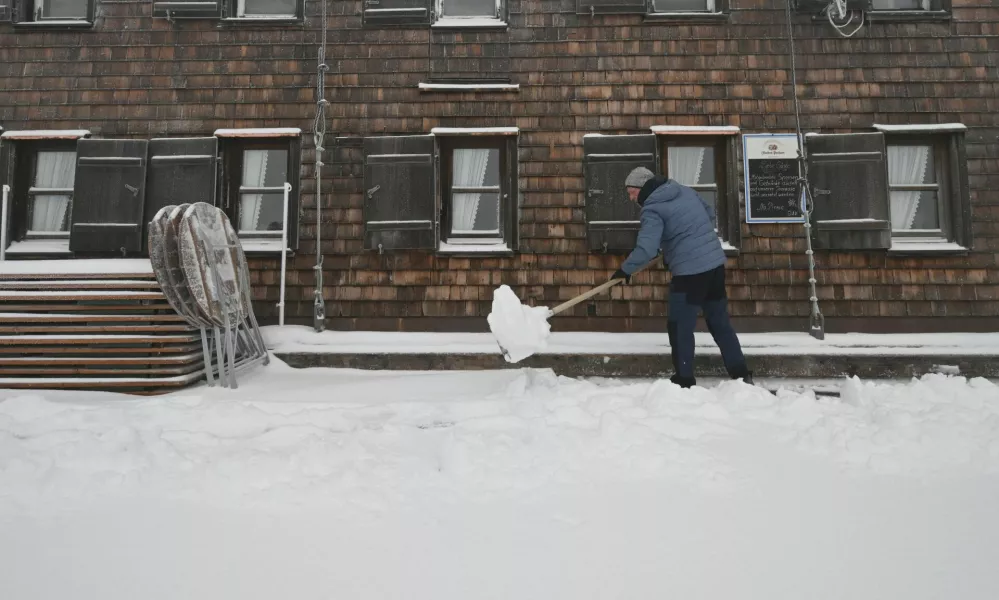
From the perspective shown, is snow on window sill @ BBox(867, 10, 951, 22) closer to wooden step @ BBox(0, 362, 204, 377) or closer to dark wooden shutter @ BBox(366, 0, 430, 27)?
dark wooden shutter @ BBox(366, 0, 430, 27)

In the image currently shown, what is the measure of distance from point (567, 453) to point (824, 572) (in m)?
1.07

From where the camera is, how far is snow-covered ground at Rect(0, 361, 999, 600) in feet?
5.15

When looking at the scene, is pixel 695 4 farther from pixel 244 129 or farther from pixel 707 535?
pixel 707 535

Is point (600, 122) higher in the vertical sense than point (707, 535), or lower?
higher

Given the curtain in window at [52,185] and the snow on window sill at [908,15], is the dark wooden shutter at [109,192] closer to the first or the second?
the curtain in window at [52,185]

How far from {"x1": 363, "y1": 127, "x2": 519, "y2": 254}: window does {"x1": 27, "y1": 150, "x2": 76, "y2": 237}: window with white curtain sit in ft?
11.3

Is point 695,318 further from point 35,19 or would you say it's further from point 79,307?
point 35,19

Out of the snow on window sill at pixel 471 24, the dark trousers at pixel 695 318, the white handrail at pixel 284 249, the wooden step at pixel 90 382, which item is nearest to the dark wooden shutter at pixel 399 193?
the white handrail at pixel 284 249

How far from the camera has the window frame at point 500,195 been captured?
18.8 ft

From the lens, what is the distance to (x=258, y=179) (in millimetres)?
6047

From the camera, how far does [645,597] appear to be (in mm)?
1498

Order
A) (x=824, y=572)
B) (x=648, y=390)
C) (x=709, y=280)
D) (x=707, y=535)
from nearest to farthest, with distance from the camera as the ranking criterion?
(x=824, y=572)
(x=707, y=535)
(x=648, y=390)
(x=709, y=280)

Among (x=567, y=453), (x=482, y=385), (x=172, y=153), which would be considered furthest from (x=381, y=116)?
(x=567, y=453)

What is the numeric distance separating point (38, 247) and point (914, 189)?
9.58m
